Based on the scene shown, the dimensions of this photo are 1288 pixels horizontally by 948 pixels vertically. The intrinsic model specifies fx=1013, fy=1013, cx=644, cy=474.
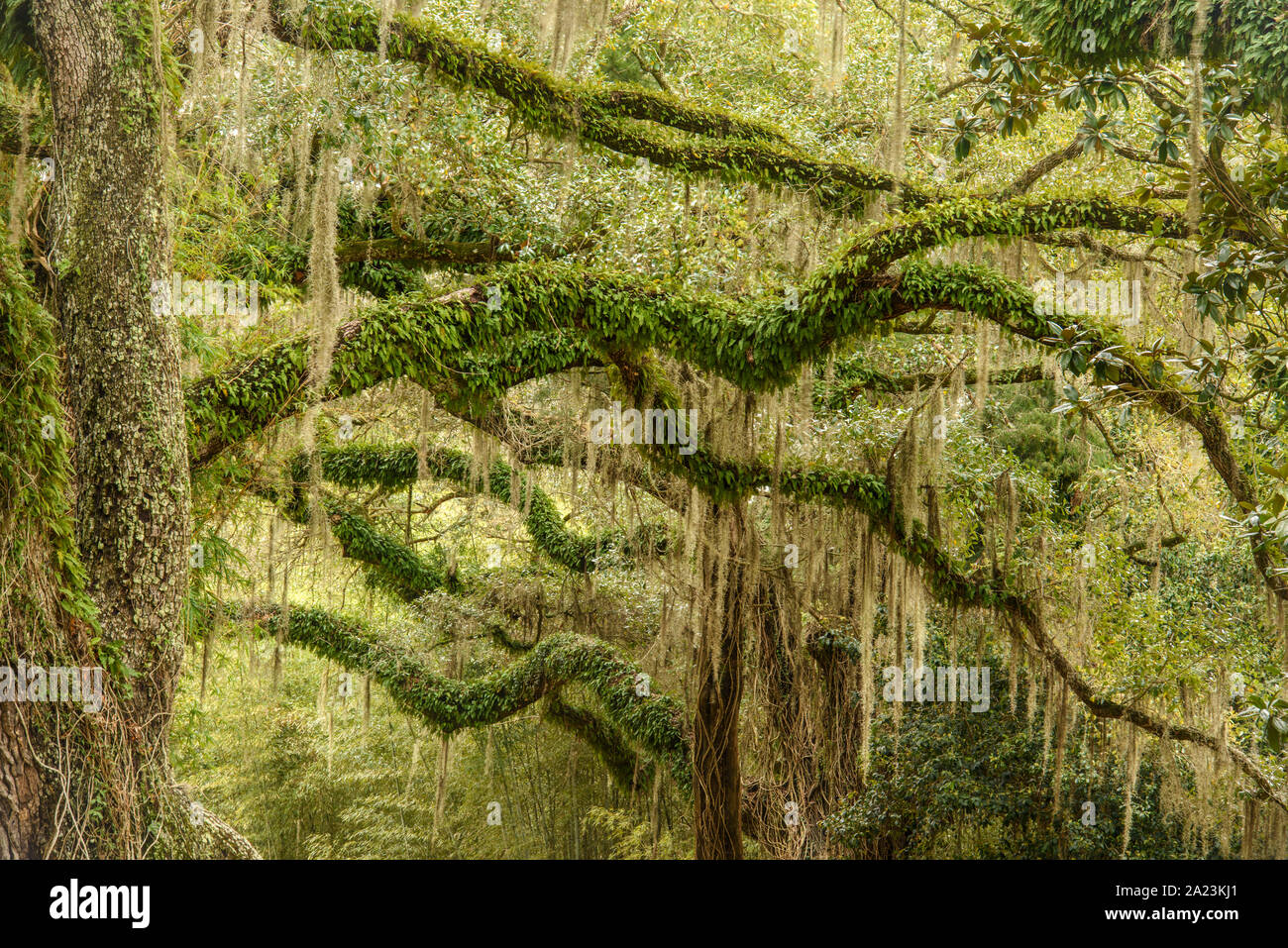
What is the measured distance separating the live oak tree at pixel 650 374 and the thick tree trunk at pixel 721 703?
→ 4 centimetres

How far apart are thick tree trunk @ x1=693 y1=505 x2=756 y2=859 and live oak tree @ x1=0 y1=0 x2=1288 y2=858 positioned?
0.04 metres

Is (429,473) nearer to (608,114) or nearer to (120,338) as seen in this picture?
(608,114)

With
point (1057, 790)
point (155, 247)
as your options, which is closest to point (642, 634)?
point (1057, 790)

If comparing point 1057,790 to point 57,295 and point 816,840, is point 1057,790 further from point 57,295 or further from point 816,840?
point 57,295

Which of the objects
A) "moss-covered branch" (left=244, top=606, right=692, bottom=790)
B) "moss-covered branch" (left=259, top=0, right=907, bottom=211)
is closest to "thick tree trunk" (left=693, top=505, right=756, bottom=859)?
"moss-covered branch" (left=244, top=606, right=692, bottom=790)

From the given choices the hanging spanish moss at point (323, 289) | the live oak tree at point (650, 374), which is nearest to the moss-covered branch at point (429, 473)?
the live oak tree at point (650, 374)

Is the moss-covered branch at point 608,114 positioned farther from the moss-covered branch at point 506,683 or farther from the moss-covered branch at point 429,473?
the moss-covered branch at point 506,683

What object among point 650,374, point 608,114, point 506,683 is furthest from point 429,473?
point 608,114

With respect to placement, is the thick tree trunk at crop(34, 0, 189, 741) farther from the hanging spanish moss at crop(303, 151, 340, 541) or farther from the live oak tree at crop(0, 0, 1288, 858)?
the hanging spanish moss at crop(303, 151, 340, 541)

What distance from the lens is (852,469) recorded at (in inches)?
→ 304

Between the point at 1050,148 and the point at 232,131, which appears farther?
the point at 1050,148

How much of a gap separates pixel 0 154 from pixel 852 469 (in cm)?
568

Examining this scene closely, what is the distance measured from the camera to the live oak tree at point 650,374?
3951 millimetres
